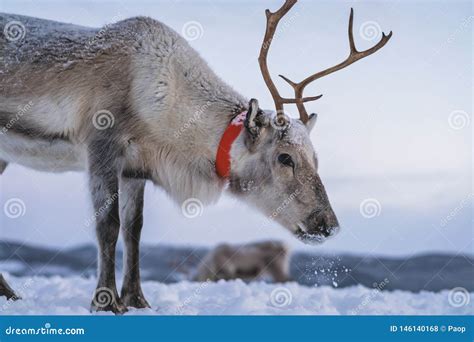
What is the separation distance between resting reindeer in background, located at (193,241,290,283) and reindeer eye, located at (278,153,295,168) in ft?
14.4

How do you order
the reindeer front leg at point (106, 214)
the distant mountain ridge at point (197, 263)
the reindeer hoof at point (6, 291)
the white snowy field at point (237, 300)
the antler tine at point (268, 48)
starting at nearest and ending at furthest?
the reindeer front leg at point (106, 214) → the white snowy field at point (237, 300) → the antler tine at point (268, 48) → the reindeer hoof at point (6, 291) → the distant mountain ridge at point (197, 263)

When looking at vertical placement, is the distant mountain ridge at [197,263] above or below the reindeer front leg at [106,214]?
below

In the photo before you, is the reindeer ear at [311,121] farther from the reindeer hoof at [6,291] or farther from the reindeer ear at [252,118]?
the reindeer hoof at [6,291]

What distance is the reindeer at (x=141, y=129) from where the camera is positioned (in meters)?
5.02

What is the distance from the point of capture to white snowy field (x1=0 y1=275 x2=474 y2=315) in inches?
201

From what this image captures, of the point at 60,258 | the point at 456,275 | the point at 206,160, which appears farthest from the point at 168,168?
the point at 60,258

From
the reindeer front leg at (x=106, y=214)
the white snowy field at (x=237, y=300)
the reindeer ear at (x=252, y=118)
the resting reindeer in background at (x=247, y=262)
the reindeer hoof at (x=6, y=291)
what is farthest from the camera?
the resting reindeer in background at (x=247, y=262)

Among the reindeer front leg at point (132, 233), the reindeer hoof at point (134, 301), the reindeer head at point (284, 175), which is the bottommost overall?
the reindeer hoof at point (134, 301)

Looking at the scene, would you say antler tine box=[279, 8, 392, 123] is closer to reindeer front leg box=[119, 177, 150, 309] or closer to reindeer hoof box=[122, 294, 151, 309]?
reindeer front leg box=[119, 177, 150, 309]

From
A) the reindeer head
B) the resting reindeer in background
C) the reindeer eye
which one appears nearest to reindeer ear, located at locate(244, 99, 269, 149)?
the reindeer head

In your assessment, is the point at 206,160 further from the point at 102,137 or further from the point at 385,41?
the point at 385,41

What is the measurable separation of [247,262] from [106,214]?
14.7ft

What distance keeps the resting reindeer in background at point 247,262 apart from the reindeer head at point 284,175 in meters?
4.08

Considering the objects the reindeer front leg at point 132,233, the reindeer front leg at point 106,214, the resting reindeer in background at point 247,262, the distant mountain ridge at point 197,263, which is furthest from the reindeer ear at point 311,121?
the resting reindeer in background at point 247,262
